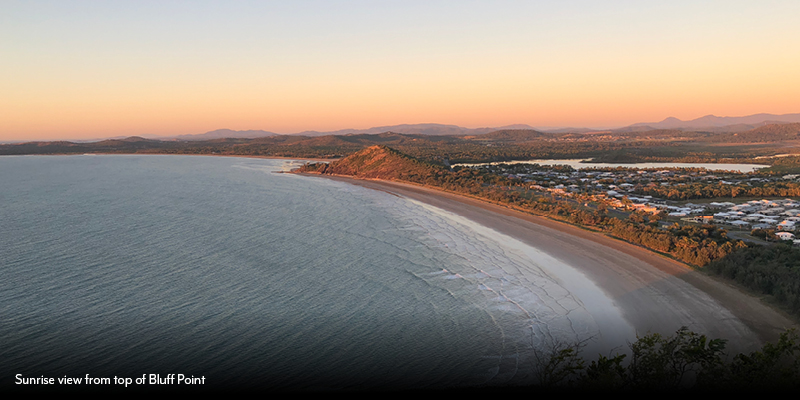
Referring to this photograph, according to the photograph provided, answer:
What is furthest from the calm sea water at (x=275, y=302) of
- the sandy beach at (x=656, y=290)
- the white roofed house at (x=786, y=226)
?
the white roofed house at (x=786, y=226)

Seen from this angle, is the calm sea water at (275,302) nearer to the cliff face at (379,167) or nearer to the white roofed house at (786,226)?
the white roofed house at (786,226)

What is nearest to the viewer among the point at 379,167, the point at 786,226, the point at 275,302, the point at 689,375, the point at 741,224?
the point at 689,375

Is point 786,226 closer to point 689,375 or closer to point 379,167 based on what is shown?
point 689,375

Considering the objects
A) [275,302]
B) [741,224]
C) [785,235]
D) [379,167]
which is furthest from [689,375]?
[379,167]

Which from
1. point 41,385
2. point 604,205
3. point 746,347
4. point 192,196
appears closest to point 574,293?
point 746,347

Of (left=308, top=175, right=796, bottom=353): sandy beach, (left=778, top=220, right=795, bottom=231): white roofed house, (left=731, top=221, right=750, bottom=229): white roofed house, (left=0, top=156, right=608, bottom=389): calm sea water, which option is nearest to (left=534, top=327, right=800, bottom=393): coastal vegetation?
(left=0, top=156, right=608, bottom=389): calm sea water
